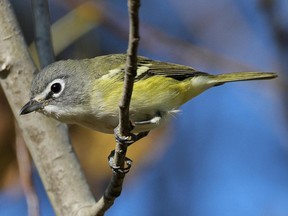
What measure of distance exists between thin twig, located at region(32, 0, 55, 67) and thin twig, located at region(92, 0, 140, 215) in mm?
1013

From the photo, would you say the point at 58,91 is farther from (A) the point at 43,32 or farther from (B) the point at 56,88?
(A) the point at 43,32

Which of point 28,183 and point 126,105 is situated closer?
point 126,105

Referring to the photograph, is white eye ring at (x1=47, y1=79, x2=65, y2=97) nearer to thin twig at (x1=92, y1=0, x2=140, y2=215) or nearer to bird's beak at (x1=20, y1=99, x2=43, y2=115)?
bird's beak at (x1=20, y1=99, x2=43, y2=115)

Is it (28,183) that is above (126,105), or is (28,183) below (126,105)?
below

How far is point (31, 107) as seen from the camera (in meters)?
3.18

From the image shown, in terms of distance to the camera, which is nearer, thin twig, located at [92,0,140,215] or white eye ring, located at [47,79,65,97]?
thin twig, located at [92,0,140,215]

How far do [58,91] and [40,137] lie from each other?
0.86 feet

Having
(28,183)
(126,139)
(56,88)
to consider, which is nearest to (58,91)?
(56,88)

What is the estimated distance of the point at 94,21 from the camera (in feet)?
14.0

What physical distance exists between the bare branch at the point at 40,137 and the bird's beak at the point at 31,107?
0.14 metres

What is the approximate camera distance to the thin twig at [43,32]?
3.54 m

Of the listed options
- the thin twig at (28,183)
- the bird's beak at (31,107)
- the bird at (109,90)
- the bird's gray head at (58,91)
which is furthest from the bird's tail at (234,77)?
the thin twig at (28,183)

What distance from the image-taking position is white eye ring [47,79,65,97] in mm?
3348

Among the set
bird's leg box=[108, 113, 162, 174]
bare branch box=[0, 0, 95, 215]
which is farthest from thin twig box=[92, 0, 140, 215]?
bare branch box=[0, 0, 95, 215]
